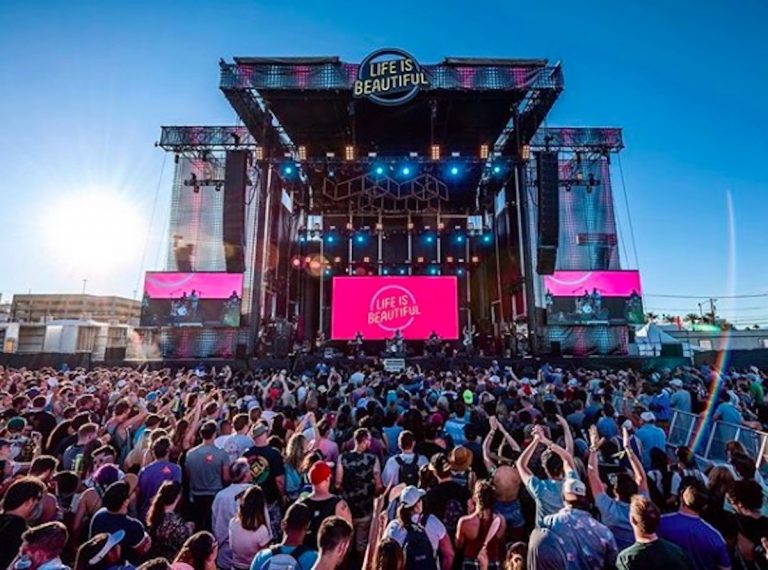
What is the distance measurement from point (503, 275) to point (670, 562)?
2194 centimetres

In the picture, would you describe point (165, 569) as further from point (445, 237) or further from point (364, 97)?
point (445, 237)

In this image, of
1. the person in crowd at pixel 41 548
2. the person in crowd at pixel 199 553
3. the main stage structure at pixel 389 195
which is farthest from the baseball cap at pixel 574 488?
the main stage structure at pixel 389 195

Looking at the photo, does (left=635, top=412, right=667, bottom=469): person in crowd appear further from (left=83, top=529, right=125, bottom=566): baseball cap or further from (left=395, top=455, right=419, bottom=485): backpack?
(left=83, top=529, right=125, bottom=566): baseball cap

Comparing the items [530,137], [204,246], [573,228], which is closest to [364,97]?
[530,137]

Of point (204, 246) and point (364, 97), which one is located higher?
point (364, 97)

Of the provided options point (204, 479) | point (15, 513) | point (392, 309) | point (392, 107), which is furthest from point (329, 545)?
point (392, 309)

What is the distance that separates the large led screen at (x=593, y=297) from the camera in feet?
61.8

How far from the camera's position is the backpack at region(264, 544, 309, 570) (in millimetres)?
1873

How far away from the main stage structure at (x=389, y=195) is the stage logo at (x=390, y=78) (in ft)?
0.19

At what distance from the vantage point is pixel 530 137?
1950 cm

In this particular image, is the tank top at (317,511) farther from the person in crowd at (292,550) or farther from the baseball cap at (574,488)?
the baseball cap at (574,488)

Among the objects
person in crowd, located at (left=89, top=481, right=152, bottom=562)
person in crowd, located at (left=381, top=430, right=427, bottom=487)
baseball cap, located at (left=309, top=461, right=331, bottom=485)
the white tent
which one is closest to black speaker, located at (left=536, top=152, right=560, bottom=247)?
the white tent

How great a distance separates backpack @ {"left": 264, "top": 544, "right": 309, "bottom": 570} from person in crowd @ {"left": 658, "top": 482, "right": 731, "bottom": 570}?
6.68 ft

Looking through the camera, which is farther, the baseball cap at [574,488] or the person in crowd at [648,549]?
the baseball cap at [574,488]
